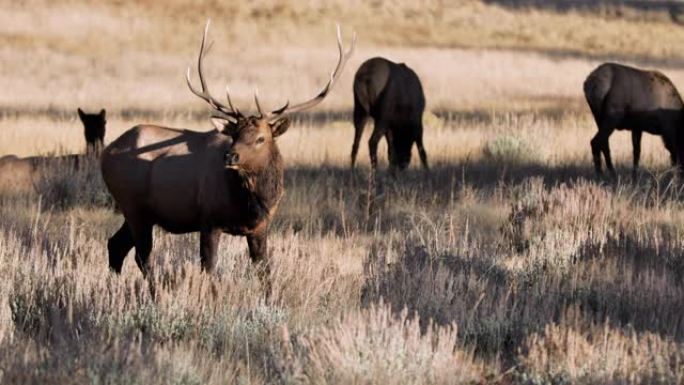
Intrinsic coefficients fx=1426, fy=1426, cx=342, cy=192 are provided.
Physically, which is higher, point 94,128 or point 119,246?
point 119,246

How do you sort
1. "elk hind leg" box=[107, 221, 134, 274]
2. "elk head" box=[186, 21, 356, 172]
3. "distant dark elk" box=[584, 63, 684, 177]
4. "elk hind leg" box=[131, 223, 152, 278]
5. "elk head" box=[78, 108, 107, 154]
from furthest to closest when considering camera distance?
1. "distant dark elk" box=[584, 63, 684, 177]
2. "elk head" box=[78, 108, 107, 154]
3. "elk hind leg" box=[107, 221, 134, 274]
4. "elk hind leg" box=[131, 223, 152, 278]
5. "elk head" box=[186, 21, 356, 172]

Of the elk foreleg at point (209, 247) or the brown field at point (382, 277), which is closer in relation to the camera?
the brown field at point (382, 277)

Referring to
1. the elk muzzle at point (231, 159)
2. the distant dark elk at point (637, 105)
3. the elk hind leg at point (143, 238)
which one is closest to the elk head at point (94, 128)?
the distant dark elk at point (637, 105)

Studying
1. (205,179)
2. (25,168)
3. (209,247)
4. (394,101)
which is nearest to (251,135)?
(205,179)

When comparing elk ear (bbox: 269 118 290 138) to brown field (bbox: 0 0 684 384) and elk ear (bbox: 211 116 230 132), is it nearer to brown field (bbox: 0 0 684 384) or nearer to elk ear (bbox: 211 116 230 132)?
elk ear (bbox: 211 116 230 132)

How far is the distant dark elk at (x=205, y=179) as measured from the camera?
8438 mm

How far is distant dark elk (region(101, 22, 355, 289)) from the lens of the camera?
8.44 meters

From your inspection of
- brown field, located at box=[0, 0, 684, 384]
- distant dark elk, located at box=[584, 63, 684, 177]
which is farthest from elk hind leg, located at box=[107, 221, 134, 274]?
distant dark elk, located at box=[584, 63, 684, 177]

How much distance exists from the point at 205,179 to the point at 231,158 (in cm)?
56

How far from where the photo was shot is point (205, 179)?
8562 mm

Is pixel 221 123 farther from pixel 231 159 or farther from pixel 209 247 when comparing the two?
pixel 209 247

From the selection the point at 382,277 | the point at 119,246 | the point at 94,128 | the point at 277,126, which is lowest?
the point at 94,128

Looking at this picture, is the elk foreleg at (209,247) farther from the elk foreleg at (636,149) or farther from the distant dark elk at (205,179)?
the elk foreleg at (636,149)

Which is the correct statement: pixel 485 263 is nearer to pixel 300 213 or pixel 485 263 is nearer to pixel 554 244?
pixel 554 244
